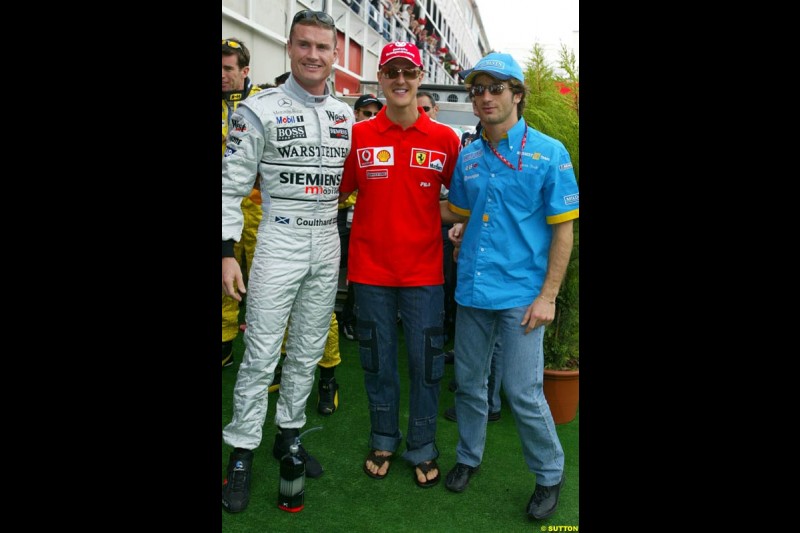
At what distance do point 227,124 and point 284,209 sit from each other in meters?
1.68

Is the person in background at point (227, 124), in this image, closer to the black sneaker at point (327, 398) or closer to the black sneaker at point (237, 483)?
the black sneaker at point (327, 398)

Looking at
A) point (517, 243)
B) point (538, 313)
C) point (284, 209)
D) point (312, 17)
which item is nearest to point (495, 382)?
point (538, 313)

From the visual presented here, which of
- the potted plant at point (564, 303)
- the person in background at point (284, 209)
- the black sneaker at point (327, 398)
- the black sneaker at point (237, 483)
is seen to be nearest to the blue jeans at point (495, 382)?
the potted plant at point (564, 303)

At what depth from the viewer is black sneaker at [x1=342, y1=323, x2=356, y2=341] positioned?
5.11 metres

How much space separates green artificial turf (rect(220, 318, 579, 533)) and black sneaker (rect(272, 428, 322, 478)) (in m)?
0.05

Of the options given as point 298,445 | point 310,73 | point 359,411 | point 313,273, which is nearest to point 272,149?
point 310,73

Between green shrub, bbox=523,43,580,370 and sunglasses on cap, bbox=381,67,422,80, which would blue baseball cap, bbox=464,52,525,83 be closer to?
sunglasses on cap, bbox=381,67,422,80

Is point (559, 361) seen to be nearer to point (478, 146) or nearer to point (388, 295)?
point (388, 295)

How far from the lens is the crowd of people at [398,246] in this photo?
2.41 meters

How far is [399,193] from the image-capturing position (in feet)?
8.71

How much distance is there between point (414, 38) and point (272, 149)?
29908 mm

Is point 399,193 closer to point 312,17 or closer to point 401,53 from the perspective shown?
point 401,53

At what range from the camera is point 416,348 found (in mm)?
2793

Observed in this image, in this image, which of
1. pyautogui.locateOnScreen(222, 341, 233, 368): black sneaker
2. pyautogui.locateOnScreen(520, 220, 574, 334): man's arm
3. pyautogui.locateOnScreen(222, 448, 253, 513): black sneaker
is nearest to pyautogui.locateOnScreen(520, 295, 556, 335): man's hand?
pyautogui.locateOnScreen(520, 220, 574, 334): man's arm
